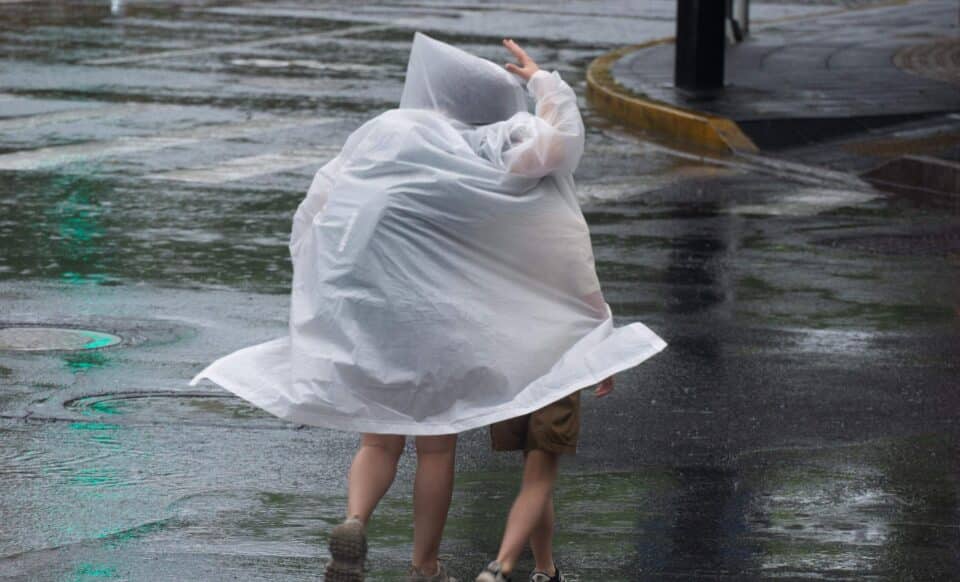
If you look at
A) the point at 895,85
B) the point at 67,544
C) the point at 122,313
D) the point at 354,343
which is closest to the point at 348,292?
the point at 354,343

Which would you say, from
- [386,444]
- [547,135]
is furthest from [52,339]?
[547,135]

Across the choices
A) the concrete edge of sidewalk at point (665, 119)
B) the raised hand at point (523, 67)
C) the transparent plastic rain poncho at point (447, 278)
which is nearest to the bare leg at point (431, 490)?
the transparent plastic rain poncho at point (447, 278)

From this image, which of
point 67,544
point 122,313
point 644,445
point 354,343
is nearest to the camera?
point 354,343

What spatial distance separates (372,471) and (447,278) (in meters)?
0.60

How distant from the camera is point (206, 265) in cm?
1127

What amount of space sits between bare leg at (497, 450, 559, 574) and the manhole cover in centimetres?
396

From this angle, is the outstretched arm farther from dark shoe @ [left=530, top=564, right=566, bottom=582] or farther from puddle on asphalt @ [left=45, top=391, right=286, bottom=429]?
puddle on asphalt @ [left=45, top=391, right=286, bottom=429]

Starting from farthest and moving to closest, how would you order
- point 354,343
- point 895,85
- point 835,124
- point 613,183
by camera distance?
1. point 895,85
2. point 835,124
3. point 613,183
4. point 354,343

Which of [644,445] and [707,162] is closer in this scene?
[644,445]

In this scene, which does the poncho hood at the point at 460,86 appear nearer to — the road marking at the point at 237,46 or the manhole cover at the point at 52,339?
the manhole cover at the point at 52,339

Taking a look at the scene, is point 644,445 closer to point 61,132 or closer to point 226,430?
point 226,430

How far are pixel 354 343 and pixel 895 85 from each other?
15357 mm

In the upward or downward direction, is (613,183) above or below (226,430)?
below

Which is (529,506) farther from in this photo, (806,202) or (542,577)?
(806,202)
